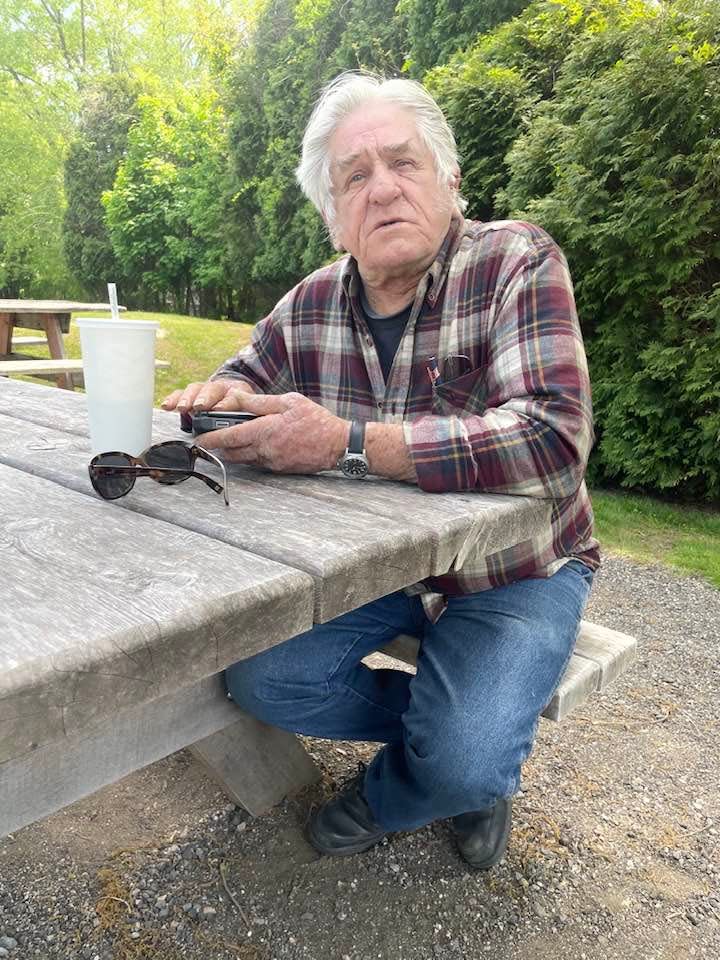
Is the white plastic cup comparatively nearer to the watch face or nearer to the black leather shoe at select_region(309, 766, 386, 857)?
the watch face

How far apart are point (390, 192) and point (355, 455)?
0.71 m

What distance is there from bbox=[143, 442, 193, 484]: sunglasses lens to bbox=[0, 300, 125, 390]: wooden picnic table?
5217mm

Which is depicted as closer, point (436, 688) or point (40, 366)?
→ point (436, 688)

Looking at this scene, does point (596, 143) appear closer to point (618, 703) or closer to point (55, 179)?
point (618, 703)

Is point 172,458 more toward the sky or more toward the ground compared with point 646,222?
more toward the ground

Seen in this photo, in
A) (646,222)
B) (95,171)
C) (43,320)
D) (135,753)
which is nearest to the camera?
(135,753)

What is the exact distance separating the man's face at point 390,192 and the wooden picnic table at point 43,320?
188 inches

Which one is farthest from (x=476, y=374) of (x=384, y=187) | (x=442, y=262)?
(x=384, y=187)

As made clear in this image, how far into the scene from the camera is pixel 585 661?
5.45 feet

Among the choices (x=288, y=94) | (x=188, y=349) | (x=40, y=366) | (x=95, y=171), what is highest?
(x=288, y=94)

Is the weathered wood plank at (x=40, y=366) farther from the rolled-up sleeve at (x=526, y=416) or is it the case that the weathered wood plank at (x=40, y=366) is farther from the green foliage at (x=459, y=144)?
the rolled-up sleeve at (x=526, y=416)

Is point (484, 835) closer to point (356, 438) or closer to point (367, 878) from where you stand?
point (367, 878)

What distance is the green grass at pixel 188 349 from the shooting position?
26.8 feet

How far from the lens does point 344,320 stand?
1930 millimetres
